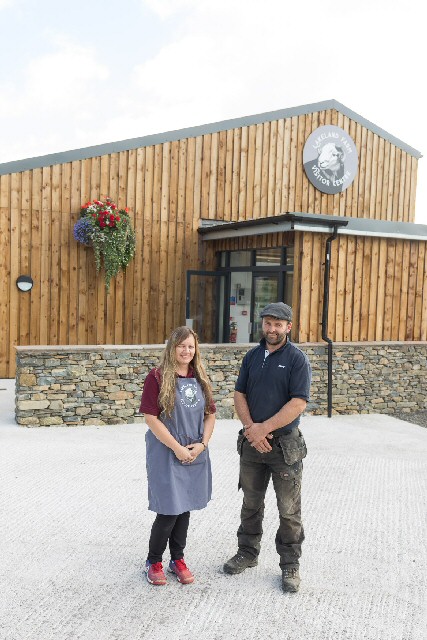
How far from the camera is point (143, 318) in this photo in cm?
1314

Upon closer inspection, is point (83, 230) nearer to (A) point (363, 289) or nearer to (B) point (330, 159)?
(A) point (363, 289)

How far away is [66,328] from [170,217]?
127 inches

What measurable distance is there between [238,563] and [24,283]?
8904 mm

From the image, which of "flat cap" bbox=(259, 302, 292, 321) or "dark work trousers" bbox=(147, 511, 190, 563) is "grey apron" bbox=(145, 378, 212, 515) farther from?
"flat cap" bbox=(259, 302, 292, 321)

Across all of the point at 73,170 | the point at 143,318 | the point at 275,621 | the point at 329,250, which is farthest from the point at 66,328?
the point at 275,621

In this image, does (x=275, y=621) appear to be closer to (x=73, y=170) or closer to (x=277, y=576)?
(x=277, y=576)

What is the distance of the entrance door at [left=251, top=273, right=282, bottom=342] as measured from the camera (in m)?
11.5

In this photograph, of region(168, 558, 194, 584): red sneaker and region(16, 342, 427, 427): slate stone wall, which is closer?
region(168, 558, 194, 584): red sneaker

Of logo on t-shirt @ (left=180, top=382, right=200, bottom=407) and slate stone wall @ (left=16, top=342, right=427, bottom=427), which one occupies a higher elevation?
logo on t-shirt @ (left=180, top=382, right=200, bottom=407)

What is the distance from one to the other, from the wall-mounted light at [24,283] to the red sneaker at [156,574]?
880cm

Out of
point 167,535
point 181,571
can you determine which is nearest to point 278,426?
point 167,535

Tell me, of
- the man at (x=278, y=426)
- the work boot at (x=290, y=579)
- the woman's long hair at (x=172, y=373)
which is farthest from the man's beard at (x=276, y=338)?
the work boot at (x=290, y=579)

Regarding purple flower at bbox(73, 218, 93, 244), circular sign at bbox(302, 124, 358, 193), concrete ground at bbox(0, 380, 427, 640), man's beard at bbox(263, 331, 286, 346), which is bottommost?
concrete ground at bbox(0, 380, 427, 640)

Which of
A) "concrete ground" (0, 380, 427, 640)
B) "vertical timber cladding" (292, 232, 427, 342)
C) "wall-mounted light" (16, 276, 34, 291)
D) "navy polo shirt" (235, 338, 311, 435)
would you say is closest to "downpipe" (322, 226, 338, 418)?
"vertical timber cladding" (292, 232, 427, 342)
